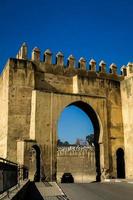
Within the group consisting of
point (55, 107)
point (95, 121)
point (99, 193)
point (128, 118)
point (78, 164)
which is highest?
point (55, 107)

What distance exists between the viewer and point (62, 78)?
20.6 m

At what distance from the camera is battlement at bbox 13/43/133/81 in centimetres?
2003

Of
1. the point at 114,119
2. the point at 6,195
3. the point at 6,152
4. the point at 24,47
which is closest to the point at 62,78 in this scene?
the point at 24,47

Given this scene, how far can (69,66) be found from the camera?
21.1 meters

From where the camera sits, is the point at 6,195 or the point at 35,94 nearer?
the point at 6,195

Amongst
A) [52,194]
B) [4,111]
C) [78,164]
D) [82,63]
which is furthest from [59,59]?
[78,164]

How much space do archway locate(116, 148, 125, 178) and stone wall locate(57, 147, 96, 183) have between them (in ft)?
44.1

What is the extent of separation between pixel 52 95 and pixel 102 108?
11.7 ft

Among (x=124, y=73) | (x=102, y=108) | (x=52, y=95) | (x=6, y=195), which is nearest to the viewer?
(x=6, y=195)

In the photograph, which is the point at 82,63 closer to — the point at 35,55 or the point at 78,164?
the point at 35,55

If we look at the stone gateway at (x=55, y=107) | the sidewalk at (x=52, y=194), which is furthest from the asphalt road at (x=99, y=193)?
the stone gateway at (x=55, y=107)

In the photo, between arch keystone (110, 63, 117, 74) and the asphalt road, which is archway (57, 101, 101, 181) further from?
the asphalt road

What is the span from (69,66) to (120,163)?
723 cm

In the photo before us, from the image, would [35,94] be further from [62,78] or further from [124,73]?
[124,73]
